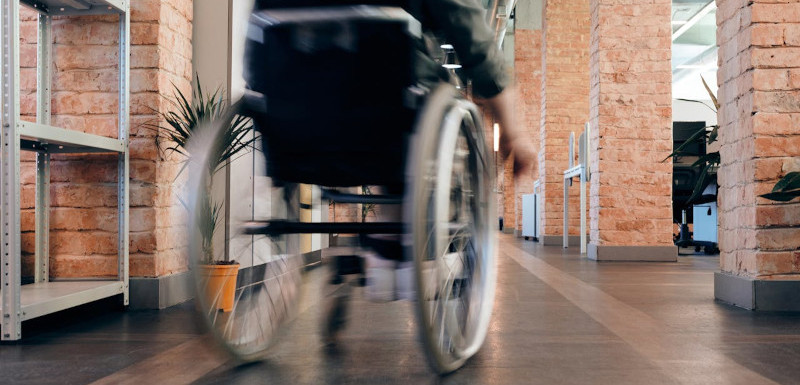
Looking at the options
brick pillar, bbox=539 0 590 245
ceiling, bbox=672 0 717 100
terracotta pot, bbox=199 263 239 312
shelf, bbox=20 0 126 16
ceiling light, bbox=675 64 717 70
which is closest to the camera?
terracotta pot, bbox=199 263 239 312

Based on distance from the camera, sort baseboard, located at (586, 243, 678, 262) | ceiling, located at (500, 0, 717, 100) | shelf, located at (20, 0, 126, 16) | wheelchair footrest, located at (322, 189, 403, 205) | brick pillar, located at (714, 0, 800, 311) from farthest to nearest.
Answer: ceiling, located at (500, 0, 717, 100)
baseboard, located at (586, 243, 678, 262)
brick pillar, located at (714, 0, 800, 311)
shelf, located at (20, 0, 126, 16)
wheelchair footrest, located at (322, 189, 403, 205)

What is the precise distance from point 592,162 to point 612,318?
3.59 meters

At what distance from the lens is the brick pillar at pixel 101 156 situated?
9.32ft

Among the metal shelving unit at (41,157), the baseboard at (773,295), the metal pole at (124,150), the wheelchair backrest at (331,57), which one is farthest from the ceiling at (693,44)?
the wheelchair backrest at (331,57)

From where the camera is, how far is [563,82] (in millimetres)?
8383

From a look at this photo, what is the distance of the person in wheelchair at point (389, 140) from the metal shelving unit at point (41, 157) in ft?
2.71

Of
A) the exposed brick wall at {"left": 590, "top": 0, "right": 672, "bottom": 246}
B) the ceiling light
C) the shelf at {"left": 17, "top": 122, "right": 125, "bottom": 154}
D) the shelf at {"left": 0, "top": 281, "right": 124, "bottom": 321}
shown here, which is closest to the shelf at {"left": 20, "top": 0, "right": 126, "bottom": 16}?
the shelf at {"left": 17, "top": 122, "right": 125, "bottom": 154}

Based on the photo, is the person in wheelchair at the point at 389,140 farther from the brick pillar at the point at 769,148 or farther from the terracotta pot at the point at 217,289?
the brick pillar at the point at 769,148

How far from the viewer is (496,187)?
189cm

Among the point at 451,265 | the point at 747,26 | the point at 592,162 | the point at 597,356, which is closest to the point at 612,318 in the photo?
the point at 597,356

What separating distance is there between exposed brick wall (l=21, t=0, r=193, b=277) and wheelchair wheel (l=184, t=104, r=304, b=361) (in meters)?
0.94

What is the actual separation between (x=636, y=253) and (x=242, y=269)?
4.55m

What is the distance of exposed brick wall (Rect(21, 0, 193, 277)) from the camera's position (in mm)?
2842

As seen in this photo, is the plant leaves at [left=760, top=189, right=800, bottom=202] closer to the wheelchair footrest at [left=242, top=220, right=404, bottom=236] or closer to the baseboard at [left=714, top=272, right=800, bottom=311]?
the baseboard at [left=714, top=272, right=800, bottom=311]
